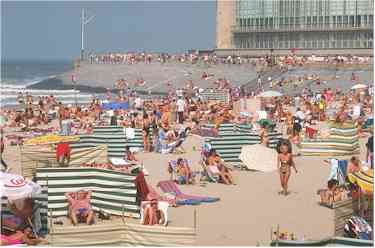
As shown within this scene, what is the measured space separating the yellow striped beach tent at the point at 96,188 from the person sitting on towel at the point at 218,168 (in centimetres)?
310

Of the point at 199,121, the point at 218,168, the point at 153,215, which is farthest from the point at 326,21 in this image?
the point at 153,215

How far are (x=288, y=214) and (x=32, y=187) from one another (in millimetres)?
3779

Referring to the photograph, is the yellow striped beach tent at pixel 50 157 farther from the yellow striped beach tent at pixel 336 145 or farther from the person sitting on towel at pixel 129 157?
the yellow striped beach tent at pixel 336 145

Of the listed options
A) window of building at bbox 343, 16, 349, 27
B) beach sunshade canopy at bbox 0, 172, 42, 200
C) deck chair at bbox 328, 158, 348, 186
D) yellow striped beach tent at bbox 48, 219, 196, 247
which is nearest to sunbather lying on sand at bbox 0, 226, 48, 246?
beach sunshade canopy at bbox 0, 172, 42, 200

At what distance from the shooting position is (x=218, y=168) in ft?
43.2

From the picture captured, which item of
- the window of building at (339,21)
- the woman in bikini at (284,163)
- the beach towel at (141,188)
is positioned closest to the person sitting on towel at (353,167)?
the woman in bikini at (284,163)

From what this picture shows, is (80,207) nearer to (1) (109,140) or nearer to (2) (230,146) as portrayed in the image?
(1) (109,140)

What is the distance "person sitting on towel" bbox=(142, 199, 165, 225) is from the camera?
31.6ft

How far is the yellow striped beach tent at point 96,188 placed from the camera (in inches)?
400

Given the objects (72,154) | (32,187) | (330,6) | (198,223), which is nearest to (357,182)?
(198,223)

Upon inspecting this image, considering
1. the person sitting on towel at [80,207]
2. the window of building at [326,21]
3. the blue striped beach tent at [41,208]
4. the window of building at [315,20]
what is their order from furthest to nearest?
the window of building at [315,20] < the window of building at [326,21] < the person sitting on towel at [80,207] < the blue striped beach tent at [41,208]

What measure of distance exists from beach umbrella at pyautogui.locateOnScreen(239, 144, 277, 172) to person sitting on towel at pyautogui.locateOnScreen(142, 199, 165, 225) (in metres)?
4.68

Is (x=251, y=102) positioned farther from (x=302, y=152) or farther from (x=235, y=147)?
(x=235, y=147)

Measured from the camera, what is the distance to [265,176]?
45.3 ft
